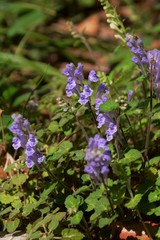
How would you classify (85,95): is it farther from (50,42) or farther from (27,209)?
(50,42)

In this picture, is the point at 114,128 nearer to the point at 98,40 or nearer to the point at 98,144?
the point at 98,144

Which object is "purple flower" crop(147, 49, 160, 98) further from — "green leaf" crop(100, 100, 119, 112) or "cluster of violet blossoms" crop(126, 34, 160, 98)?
"green leaf" crop(100, 100, 119, 112)

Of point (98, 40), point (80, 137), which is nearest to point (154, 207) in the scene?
point (80, 137)

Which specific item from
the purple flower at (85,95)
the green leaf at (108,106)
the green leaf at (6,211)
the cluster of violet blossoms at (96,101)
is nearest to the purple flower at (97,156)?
the cluster of violet blossoms at (96,101)

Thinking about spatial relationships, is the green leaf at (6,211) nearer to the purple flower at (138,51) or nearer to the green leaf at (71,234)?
the green leaf at (71,234)

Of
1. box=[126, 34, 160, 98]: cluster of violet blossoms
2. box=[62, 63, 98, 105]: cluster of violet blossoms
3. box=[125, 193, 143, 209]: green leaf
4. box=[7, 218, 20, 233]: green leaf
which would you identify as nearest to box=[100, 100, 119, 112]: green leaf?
box=[62, 63, 98, 105]: cluster of violet blossoms

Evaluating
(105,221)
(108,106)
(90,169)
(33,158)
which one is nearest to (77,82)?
(108,106)

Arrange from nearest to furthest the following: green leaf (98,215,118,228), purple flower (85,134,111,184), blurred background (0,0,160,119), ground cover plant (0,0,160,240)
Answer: purple flower (85,134,111,184) → green leaf (98,215,118,228) → ground cover plant (0,0,160,240) → blurred background (0,0,160,119)
